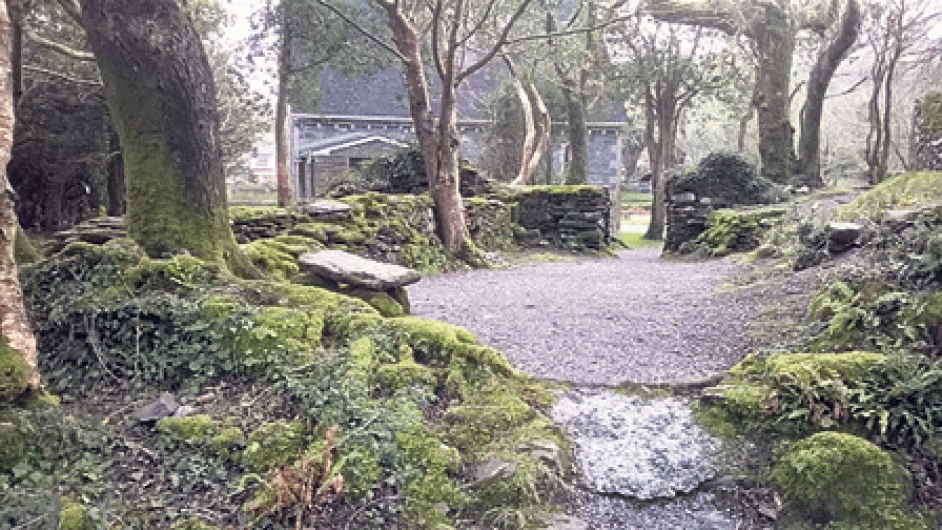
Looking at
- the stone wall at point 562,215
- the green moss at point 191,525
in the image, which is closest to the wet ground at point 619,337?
the green moss at point 191,525

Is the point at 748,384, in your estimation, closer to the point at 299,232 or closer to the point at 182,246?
the point at 182,246

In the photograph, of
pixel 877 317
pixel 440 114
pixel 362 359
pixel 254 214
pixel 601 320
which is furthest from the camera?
pixel 440 114

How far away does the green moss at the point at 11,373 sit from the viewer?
3041 mm

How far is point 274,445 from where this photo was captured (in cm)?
324

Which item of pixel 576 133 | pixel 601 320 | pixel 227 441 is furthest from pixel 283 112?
pixel 227 441

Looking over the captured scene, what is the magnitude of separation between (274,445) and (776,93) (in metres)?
14.3

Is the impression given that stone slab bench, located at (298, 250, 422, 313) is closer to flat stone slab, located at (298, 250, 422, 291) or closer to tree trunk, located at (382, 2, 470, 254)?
flat stone slab, located at (298, 250, 422, 291)

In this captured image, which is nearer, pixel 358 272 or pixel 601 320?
pixel 358 272

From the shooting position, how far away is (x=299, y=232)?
26.5ft

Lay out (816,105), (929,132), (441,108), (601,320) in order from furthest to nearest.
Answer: (816,105) → (441,108) → (929,132) → (601,320)

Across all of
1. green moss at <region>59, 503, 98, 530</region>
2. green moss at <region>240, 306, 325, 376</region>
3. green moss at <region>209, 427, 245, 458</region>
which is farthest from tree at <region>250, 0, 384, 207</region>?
green moss at <region>59, 503, 98, 530</region>

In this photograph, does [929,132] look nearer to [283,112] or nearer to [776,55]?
[776,55]

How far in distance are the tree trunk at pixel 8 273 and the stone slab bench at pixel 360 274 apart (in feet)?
7.39

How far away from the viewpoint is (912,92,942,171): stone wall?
624 centimetres
